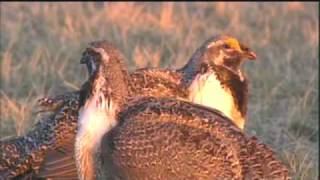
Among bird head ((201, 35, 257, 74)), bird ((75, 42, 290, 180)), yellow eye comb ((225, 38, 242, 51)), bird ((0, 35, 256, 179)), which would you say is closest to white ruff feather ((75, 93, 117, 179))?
bird ((75, 42, 290, 180))

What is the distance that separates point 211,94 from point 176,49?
3.82m

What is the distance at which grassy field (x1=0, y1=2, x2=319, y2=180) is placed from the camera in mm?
7473

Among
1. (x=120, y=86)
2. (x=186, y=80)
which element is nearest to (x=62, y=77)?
(x=186, y=80)

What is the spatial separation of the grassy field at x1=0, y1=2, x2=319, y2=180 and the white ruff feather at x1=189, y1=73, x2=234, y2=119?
21.6 inches

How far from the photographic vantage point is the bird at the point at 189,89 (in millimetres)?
5461

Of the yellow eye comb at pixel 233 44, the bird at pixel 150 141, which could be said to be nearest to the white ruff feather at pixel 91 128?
the bird at pixel 150 141

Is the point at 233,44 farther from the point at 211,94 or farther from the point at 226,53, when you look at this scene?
the point at 211,94

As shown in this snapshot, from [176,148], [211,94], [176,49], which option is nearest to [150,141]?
[176,148]

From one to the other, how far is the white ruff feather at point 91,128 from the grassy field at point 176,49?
1.47 meters

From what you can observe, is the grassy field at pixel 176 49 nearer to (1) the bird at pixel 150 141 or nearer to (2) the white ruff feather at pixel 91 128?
(1) the bird at pixel 150 141

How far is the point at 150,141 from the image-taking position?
4.67 metres

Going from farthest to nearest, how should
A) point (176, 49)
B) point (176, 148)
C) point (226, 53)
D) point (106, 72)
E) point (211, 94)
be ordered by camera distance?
point (176, 49), point (226, 53), point (211, 94), point (106, 72), point (176, 148)

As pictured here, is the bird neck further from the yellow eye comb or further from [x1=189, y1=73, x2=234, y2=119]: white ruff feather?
the yellow eye comb

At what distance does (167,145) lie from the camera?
4.66 metres
